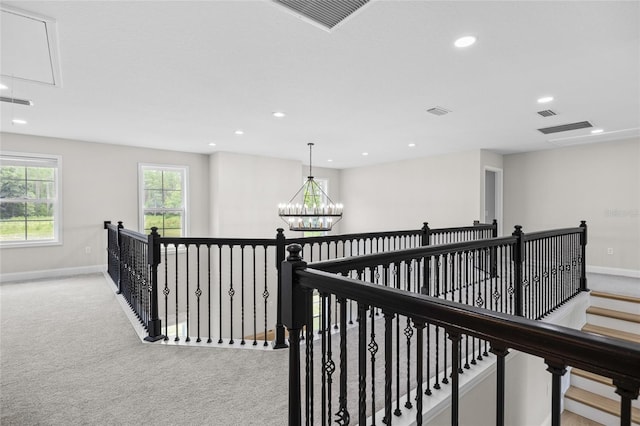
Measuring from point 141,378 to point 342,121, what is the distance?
13.1ft

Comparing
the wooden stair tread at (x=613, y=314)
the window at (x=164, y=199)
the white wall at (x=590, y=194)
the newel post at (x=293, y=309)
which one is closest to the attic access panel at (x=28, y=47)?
the newel post at (x=293, y=309)

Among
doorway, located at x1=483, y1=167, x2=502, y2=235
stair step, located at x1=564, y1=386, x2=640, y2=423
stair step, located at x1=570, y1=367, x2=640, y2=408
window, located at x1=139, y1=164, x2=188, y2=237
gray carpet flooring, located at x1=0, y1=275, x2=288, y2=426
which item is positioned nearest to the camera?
gray carpet flooring, located at x1=0, y1=275, x2=288, y2=426

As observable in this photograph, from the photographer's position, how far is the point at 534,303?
12.3ft

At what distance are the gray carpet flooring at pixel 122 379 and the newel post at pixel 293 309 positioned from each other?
76 cm

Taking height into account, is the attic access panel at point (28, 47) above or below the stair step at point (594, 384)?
above

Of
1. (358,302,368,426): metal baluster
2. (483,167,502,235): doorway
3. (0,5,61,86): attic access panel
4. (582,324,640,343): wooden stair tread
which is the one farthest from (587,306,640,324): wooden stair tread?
(0,5,61,86): attic access panel

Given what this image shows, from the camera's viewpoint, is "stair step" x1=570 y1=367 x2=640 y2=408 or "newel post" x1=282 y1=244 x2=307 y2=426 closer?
"newel post" x1=282 y1=244 x2=307 y2=426

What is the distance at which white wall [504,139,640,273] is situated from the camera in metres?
6.22

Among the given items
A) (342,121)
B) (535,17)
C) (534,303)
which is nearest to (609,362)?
(535,17)

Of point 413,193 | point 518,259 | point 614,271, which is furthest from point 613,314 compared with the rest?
point 413,193

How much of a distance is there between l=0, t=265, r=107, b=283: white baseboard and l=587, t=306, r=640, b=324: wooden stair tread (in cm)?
828

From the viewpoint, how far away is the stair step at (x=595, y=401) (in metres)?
4.00

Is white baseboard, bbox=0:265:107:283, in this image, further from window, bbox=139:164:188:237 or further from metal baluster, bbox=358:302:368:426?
metal baluster, bbox=358:302:368:426

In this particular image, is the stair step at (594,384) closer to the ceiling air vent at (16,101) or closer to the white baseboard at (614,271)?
the white baseboard at (614,271)
